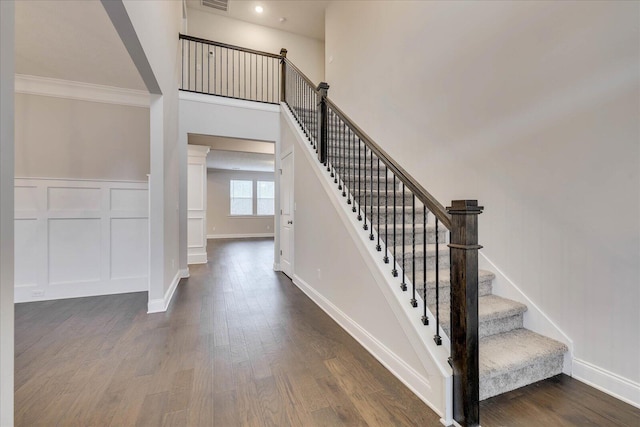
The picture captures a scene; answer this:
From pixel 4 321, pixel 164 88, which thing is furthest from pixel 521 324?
pixel 164 88

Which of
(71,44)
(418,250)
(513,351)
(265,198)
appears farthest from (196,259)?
(265,198)

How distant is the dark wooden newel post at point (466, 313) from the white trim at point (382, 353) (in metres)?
0.18

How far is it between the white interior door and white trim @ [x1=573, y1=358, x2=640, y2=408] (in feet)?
10.8

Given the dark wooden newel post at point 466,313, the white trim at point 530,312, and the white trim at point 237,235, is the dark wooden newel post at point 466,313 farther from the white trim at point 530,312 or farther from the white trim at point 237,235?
the white trim at point 237,235

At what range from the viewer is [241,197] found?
11.1 metres

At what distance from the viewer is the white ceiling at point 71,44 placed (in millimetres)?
2204

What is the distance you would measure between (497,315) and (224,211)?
1013cm

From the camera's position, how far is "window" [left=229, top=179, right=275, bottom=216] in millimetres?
11008

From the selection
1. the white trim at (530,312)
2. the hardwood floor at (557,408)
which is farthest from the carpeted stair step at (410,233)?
the hardwood floor at (557,408)

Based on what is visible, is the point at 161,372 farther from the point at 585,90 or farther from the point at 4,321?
the point at 585,90

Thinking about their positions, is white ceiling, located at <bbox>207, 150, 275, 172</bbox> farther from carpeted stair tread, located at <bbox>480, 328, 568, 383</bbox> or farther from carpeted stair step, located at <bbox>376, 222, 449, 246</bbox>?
carpeted stair tread, located at <bbox>480, 328, 568, 383</bbox>

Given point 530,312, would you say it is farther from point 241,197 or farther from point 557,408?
point 241,197

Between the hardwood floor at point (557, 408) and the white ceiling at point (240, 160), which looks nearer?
the hardwood floor at point (557, 408)

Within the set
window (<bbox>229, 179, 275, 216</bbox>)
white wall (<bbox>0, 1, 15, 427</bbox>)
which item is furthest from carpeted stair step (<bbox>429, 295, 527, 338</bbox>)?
window (<bbox>229, 179, 275, 216</bbox>)
